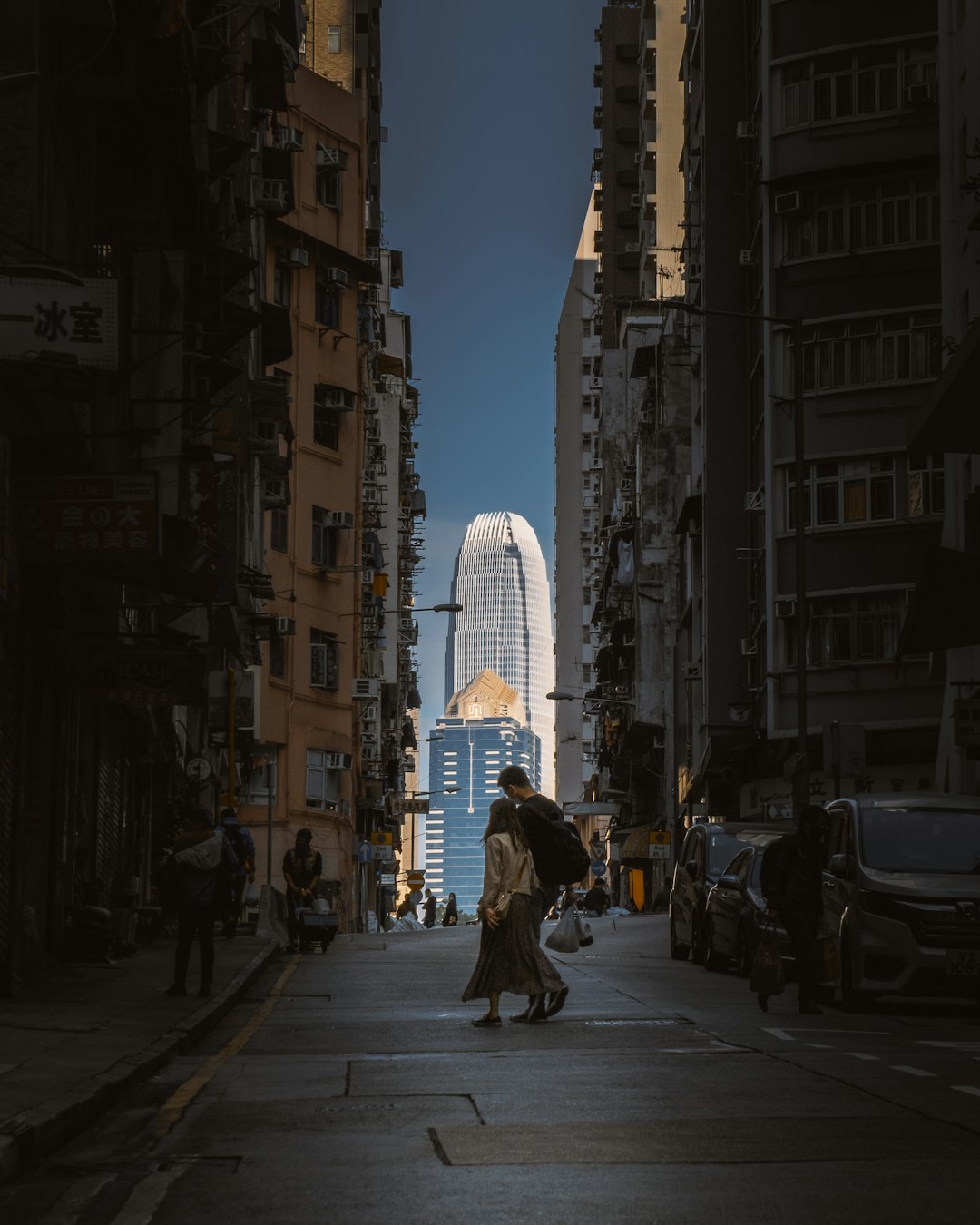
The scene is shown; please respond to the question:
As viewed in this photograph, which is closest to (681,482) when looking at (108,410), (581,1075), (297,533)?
(297,533)

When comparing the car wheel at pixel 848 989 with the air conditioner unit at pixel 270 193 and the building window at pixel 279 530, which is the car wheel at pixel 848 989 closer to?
the air conditioner unit at pixel 270 193

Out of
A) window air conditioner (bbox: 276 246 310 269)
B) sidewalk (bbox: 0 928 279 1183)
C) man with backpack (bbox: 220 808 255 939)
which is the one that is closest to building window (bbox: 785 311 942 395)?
man with backpack (bbox: 220 808 255 939)

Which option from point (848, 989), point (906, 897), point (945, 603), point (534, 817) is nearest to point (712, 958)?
point (945, 603)

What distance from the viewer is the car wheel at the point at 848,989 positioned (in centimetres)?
1788

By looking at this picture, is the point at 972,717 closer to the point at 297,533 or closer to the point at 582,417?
the point at 297,533

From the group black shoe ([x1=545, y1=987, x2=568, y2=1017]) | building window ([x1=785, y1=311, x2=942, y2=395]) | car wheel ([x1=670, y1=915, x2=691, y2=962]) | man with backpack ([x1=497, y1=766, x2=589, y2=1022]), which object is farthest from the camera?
building window ([x1=785, y1=311, x2=942, y2=395])

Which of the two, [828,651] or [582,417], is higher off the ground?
[582,417]

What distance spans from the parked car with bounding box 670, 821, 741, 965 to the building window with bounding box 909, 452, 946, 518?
15294mm

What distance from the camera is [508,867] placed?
1603cm

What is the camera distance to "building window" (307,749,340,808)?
66062 millimetres

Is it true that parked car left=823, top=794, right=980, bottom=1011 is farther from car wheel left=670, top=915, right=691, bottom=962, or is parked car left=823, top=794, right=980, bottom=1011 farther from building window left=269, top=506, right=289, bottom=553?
building window left=269, top=506, right=289, bottom=553

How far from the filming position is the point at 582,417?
158 m

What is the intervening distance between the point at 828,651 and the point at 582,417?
114171 millimetres

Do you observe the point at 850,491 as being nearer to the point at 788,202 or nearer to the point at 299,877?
the point at 788,202
